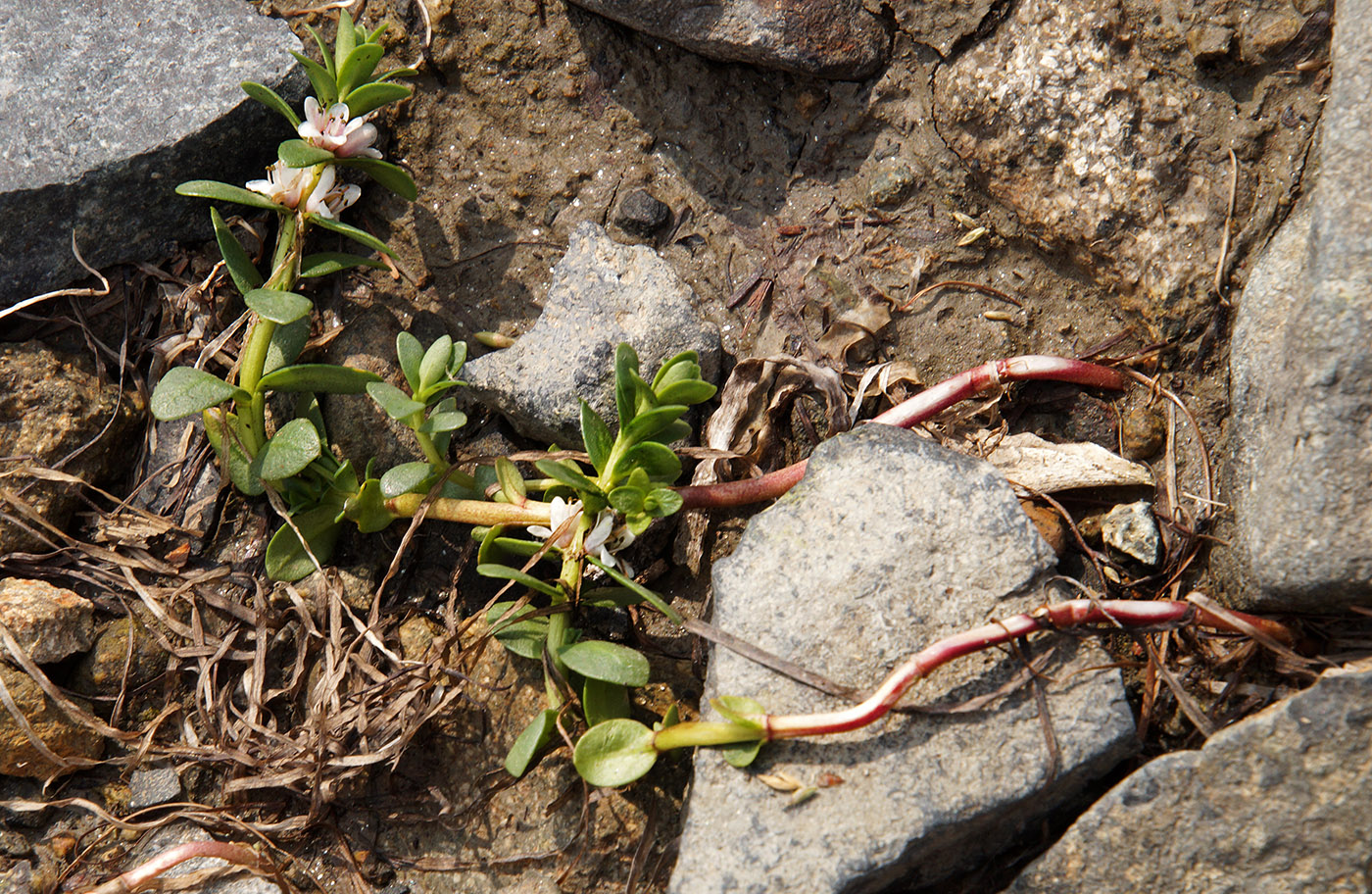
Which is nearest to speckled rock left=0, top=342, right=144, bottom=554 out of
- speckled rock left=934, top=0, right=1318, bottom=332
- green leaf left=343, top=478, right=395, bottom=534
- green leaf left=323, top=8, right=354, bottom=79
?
green leaf left=343, top=478, right=395, bottom=534

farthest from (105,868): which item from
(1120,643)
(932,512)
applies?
(1120,643)

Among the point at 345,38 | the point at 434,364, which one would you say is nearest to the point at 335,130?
the point at 345,38

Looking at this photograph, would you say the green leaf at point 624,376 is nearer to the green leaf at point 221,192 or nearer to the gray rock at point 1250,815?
the green leaf at point 221,192

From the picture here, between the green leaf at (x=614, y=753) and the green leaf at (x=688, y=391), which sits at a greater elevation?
the green leaf at (x=688, y=391)

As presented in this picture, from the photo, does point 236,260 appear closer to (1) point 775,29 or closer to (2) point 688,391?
(2) point 688,391

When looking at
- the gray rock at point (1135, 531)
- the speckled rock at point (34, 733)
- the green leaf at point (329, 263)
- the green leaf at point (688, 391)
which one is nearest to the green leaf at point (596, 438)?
the green leaf at point (688, 391)

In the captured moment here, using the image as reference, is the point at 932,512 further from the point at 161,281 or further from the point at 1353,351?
the point at 161,281

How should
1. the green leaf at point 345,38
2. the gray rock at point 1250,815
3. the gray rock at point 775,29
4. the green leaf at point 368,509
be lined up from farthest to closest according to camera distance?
the gray rock at point 775,29
the green leaf at point 345,38
the green leaf at point 368,509
the gray rock at point 1250,815
